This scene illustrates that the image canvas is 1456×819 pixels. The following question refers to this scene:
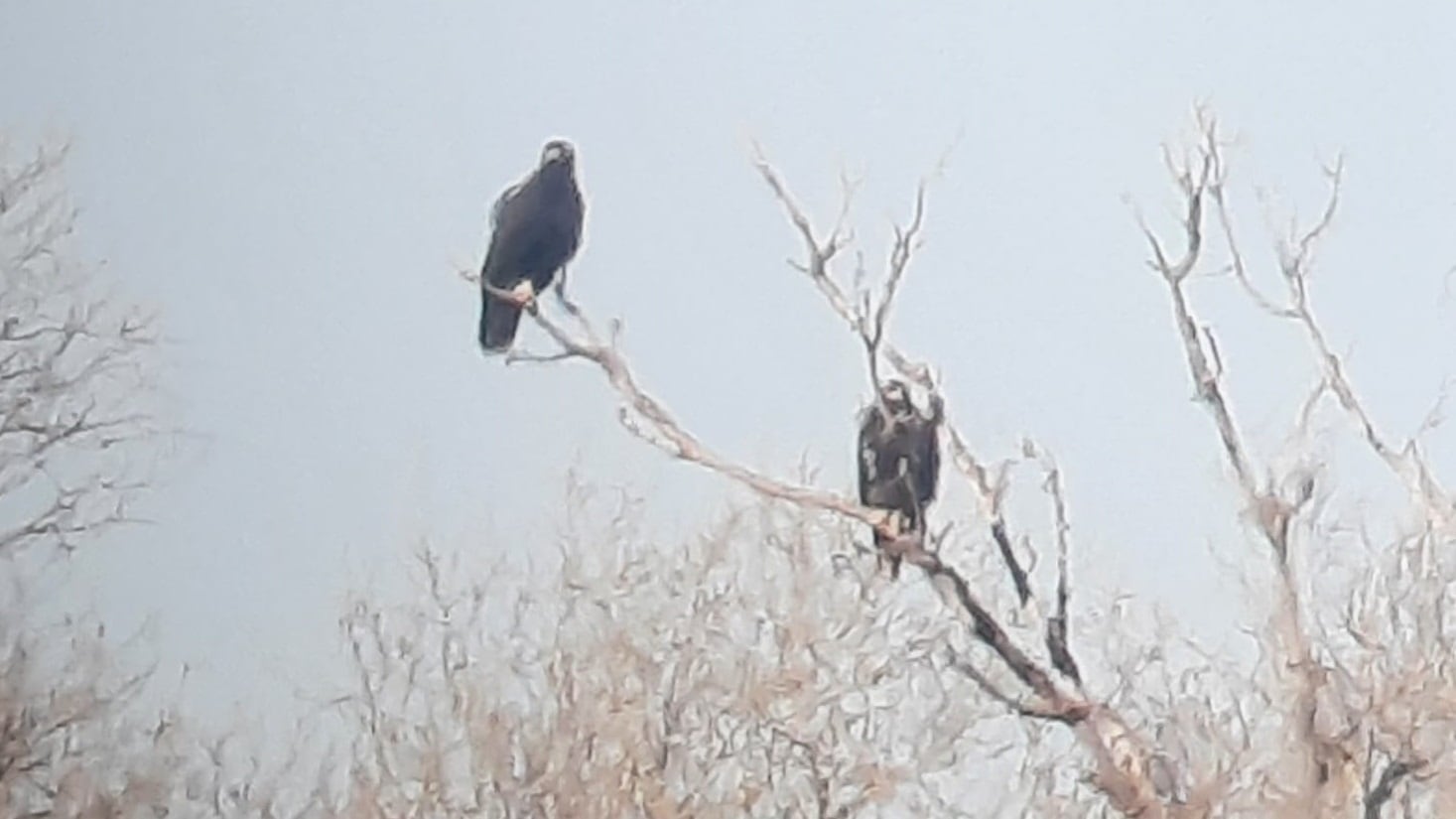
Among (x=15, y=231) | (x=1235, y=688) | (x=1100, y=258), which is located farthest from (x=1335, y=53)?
(x=15, y=231)

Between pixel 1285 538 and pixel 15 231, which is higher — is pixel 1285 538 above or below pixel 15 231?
below

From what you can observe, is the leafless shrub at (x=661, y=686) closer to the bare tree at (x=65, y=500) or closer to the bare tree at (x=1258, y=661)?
the bare tree at (x=1258, y=661)

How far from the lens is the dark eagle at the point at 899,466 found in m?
2.22

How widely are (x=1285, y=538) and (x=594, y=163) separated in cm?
73

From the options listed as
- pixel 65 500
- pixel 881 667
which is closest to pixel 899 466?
pixel 881 667

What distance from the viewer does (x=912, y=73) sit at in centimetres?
231

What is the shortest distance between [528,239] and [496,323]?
0.28 feet

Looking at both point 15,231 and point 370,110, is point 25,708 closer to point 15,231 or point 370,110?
point 15,231

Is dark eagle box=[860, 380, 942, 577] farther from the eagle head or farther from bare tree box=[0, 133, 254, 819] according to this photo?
bare tree box=[0, 133, 254, 819]

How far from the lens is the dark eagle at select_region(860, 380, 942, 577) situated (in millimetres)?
2219

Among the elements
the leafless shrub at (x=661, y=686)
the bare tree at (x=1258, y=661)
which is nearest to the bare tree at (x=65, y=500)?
the leafless shrub at (x=661, y=686)

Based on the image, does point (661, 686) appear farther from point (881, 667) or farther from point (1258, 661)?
point (1258, 661)

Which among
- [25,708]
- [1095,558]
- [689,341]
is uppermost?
[689,341]

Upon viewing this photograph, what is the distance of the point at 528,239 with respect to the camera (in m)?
2.27
